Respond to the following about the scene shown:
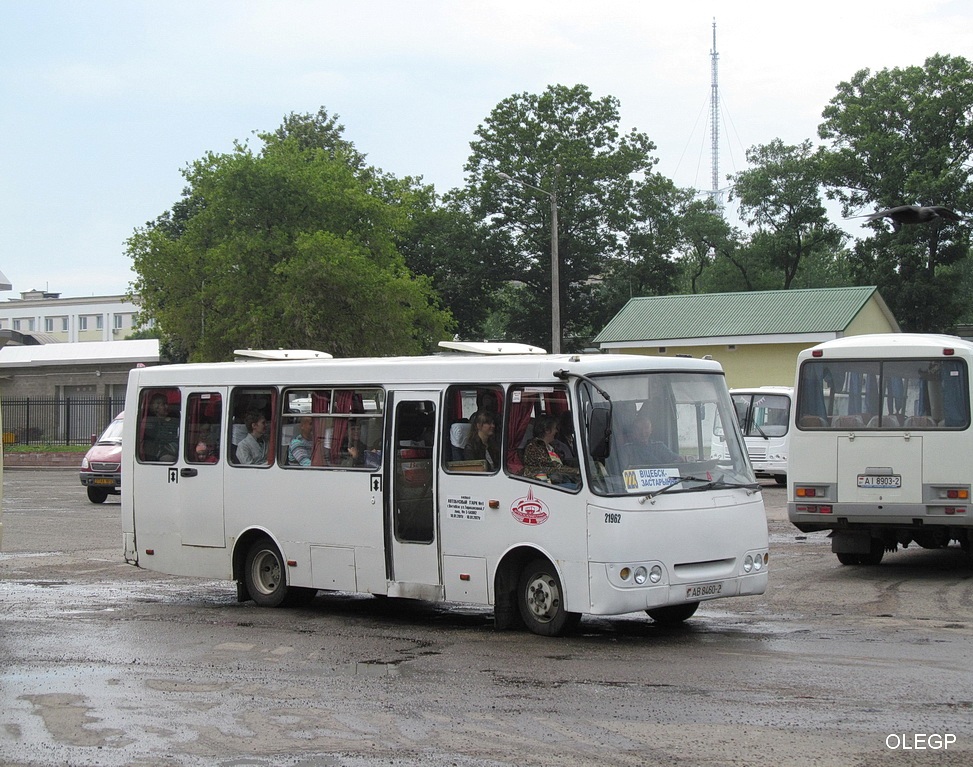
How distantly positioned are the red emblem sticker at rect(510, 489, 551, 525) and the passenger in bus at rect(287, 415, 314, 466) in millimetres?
2641

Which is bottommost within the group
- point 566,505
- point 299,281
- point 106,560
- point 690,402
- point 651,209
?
point 106,560

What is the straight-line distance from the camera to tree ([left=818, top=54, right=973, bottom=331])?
62.9 metres

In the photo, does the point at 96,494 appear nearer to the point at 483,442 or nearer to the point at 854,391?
the point at 854,391

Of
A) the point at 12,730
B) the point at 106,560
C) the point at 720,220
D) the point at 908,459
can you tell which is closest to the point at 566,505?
the point at 12,730

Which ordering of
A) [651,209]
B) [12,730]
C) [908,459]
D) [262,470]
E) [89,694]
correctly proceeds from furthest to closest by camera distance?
[651,209] < [908,459] < [262,470] < [89,694] < [12,730]

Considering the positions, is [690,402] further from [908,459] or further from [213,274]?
[213,274]

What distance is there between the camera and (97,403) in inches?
1886

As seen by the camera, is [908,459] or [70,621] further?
[908,459]

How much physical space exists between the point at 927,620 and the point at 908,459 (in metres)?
3.72

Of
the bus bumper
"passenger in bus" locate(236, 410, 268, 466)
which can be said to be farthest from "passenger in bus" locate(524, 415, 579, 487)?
"passenger in bus" locate(236, 410, 268, 466)

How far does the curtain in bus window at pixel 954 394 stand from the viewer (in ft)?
49.0

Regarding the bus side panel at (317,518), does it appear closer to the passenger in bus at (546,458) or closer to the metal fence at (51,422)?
the passenger in bus at (546,458)

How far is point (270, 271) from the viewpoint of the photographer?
52.1 m

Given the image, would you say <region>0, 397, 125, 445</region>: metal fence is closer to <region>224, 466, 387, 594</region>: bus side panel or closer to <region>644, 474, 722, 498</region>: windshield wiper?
<region>224, 466, 387, 594</region>: bus side panel
